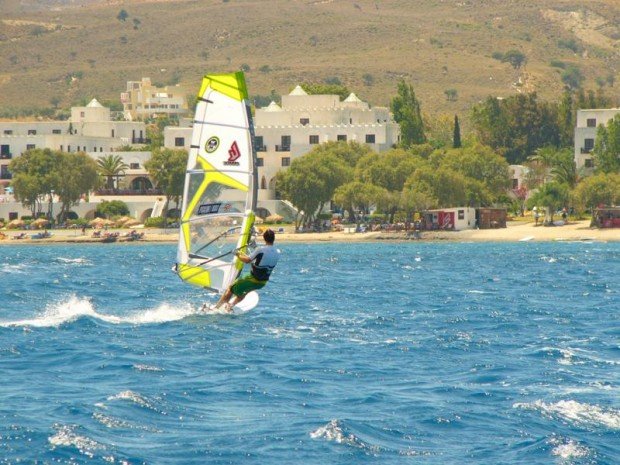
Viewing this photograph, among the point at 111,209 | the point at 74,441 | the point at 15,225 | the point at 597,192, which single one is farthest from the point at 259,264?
the point at 111,209

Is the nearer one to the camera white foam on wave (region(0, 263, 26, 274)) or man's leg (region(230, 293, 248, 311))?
man's leg (region(230, 293, 248, 311))

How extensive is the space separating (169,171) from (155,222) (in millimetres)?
4514

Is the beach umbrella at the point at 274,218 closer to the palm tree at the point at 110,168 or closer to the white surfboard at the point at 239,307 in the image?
the palm tree at the point at 110,168

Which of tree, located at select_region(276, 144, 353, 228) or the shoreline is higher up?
tree, located at select_region(276, 144, 353, 228)

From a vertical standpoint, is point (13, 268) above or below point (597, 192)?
below

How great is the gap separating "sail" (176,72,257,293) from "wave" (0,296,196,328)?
5.20ft

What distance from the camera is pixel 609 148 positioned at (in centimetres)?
12581

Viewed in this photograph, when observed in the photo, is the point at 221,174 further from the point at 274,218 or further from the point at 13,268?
the point at 274,218

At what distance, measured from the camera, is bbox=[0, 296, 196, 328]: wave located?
37906mm

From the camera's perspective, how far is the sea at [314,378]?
2202 centimetres

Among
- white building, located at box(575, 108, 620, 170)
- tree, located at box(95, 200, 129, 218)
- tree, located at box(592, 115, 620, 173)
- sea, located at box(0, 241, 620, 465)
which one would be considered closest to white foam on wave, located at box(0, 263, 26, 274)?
sea, located at box(0, 241, 620, 465)

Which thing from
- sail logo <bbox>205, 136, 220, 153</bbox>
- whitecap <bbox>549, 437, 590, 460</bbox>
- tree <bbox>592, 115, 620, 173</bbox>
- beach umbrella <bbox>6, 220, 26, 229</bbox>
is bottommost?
whitecap <bbox>549, 437, 590, 460</bbox>

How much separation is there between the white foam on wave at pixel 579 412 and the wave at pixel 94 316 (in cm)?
1478

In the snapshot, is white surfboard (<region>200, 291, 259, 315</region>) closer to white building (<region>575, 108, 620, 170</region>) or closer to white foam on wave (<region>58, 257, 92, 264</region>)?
white foam on wave (<region>58, 257, 92, 264</region>)
